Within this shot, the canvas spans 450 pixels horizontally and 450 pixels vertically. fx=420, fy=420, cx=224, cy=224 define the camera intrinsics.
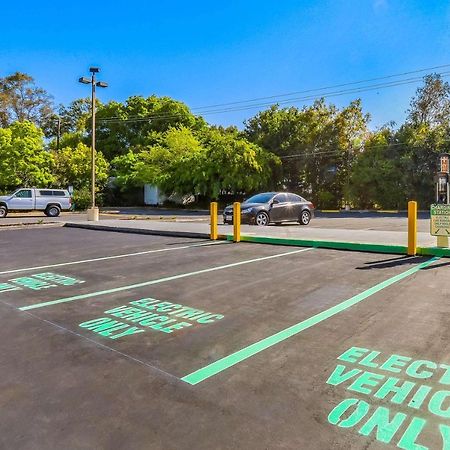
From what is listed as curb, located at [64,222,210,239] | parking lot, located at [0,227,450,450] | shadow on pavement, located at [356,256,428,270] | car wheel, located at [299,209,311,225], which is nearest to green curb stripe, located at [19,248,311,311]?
parking lot, located at [0,227,450,450]

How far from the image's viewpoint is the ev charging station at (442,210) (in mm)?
8562

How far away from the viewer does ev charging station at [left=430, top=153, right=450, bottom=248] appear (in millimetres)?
8562

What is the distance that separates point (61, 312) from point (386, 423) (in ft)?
12.8

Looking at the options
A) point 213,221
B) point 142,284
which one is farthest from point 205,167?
point 142,284

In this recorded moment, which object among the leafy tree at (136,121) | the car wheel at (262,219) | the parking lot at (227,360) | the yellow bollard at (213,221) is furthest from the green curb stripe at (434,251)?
the leafy tree at (136,121)

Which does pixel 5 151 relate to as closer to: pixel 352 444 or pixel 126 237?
pixel 126 237

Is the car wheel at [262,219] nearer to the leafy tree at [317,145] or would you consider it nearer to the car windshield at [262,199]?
the car windshield at [262,199]

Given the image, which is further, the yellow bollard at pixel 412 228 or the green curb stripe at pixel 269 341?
the yellow bollard at pixel 412 228

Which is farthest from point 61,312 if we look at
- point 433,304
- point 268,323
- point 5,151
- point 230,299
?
point 5,151

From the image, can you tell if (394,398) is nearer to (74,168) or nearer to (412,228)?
(412,228)

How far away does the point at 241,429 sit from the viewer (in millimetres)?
2551

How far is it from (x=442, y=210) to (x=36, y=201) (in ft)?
82.1

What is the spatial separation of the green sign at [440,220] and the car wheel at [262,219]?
841cm

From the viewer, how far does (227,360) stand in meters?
3.61
